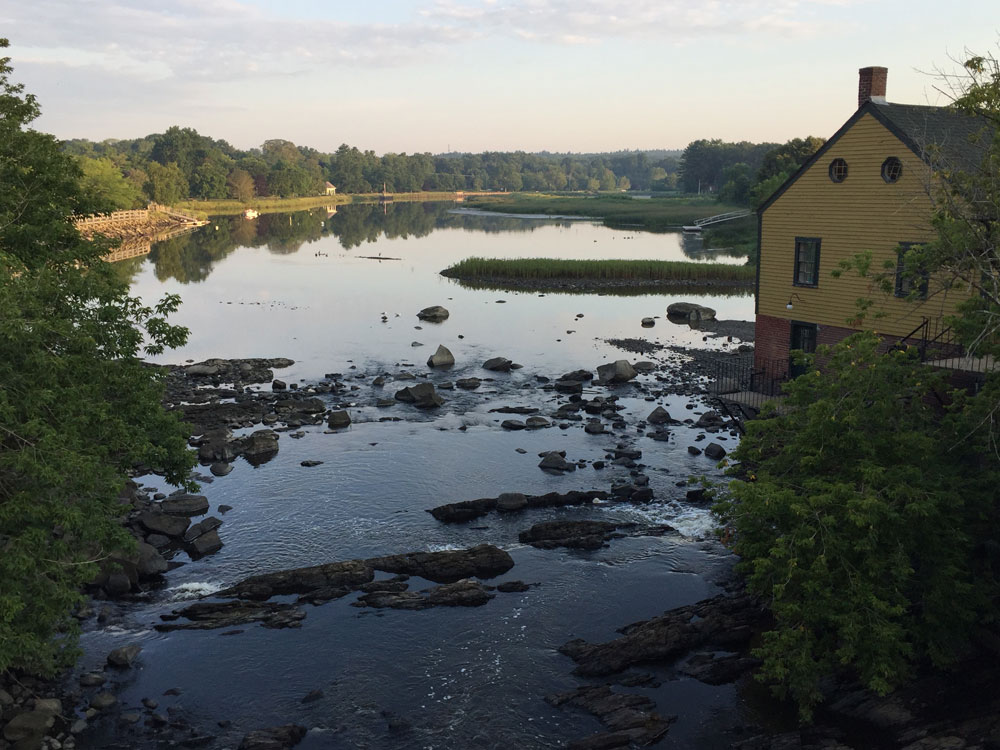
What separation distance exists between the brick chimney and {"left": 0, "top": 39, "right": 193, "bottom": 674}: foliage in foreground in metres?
28.7

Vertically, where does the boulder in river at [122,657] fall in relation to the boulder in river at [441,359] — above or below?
below

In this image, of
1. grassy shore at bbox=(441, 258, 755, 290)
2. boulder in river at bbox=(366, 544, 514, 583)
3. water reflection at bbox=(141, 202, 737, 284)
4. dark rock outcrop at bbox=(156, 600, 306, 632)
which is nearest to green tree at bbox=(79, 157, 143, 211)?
water reflection at bbox=(141, 202, 737, 284)

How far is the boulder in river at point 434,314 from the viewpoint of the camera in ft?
245

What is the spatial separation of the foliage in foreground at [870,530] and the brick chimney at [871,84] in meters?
17.3

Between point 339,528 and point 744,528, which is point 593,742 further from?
point 339,528

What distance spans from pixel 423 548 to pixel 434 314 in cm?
4787

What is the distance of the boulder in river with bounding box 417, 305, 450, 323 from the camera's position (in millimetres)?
74688

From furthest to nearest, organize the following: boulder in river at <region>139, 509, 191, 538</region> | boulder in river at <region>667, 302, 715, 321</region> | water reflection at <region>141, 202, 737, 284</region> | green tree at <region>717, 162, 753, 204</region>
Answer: green tree at <region>717, 162, 753, 204</region>
water reflection at <region>141, 202, 737, 284</region>
boulder in river at <region>667, 302, 715, 321</region>
boulder in river at <region>139, 509, 191, 538</region>

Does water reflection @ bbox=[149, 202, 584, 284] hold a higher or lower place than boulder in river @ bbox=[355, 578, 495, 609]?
higher

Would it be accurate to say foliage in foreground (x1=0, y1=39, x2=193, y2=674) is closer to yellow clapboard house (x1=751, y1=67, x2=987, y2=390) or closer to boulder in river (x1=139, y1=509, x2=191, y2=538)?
boulder in river (x1=139, y1=509, x2=191, y2=538)

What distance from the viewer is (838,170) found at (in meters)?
33.1

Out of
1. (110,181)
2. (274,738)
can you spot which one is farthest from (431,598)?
(110,181)

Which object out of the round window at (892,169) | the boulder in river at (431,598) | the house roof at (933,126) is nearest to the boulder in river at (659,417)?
the round window at (892,169)

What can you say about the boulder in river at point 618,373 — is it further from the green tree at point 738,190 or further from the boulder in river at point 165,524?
the green tree at point 738,190
